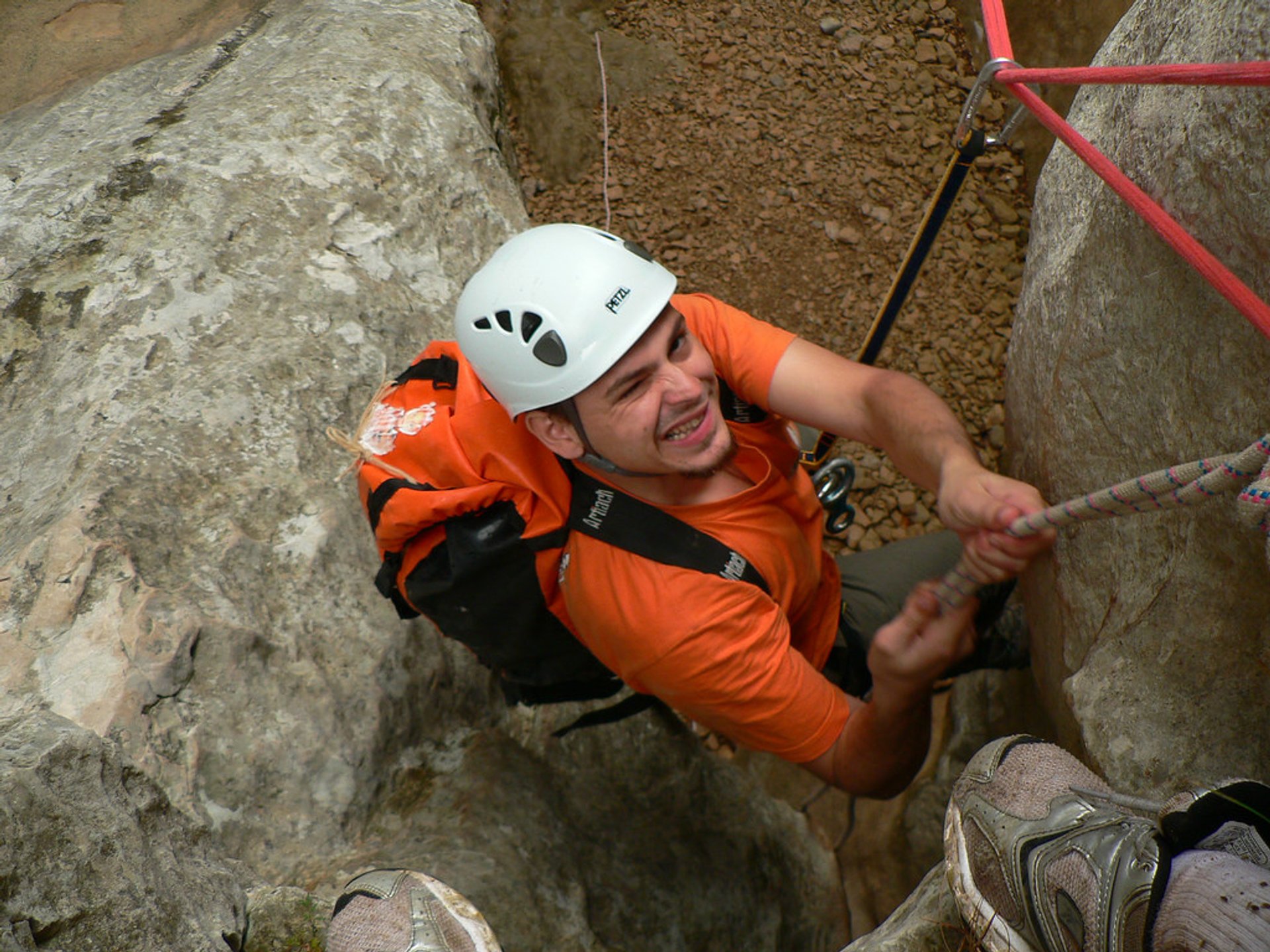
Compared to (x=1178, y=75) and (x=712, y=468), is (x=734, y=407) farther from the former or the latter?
(x=1178, y=75)

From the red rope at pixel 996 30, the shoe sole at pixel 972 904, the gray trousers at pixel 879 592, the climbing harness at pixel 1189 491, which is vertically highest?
the red rope at pixel 996 30

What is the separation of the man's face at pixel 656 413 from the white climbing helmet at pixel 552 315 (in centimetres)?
6

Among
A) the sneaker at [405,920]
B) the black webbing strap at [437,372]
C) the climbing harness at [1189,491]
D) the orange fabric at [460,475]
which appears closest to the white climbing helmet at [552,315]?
the orange fabric at [460,475]

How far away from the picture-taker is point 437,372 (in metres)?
2.49

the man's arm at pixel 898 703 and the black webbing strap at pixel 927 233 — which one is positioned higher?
the black webbing strap at pixel 927 233

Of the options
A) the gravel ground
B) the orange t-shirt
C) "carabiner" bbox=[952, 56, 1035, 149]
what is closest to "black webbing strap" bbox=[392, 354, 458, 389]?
the orange t-shirt

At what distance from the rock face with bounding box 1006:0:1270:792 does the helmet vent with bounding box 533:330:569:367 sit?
124 centimetres

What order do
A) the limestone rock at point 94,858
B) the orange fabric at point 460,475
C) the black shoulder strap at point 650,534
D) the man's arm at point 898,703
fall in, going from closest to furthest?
1. the limestone rock at point 94,858
2. the man's arm at point 898,703
3. the orange fabric at point 460,475
4. the black shoulder strap at point 650,534

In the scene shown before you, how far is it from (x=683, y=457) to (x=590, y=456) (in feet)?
0.83

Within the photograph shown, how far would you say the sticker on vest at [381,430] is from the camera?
2.28 meters

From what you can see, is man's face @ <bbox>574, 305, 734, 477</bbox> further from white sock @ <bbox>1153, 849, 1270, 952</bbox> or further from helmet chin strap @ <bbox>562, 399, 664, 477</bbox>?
white sock @ <bbox>1153, 849, 1270, 952</bbox>

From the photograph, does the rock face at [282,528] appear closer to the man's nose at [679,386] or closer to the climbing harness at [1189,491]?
the man's nose at [679,386]

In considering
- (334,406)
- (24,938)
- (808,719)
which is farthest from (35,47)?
(808,719)

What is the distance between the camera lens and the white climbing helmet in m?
2.15
